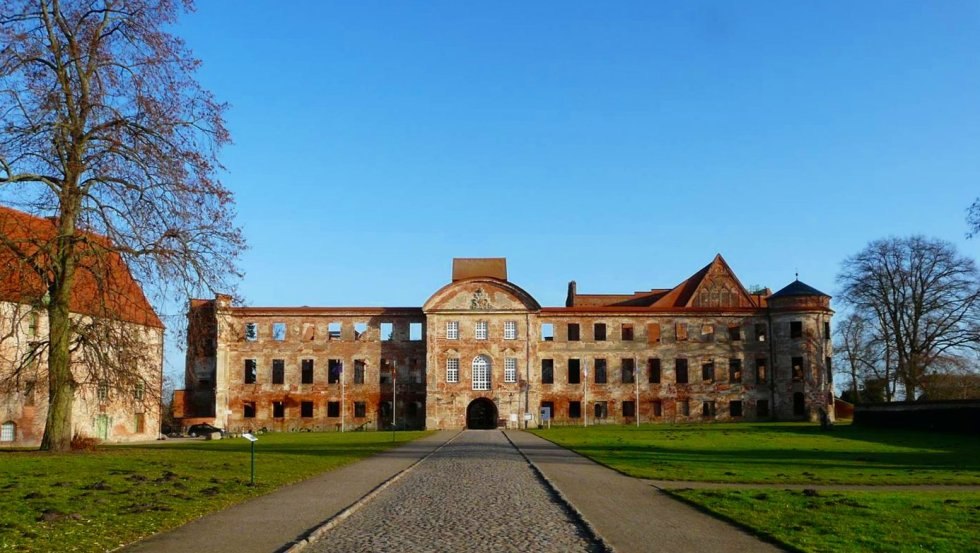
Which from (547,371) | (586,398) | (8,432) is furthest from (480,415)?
(8,432)

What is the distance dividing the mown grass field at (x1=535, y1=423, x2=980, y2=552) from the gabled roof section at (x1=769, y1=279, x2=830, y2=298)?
29.8 m

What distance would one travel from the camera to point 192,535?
44.5 ft

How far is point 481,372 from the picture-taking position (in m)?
74.4

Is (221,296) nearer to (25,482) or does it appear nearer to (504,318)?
(25,482)

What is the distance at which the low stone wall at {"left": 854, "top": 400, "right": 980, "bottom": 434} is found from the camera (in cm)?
5091

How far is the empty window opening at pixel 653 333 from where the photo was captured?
7725 centimetres

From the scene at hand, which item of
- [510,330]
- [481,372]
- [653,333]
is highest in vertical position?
[510,330]

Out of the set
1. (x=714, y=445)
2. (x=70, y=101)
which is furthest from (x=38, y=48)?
(x=714, y=445)

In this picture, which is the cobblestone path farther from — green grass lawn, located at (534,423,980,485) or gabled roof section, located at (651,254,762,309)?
gabled roof section, located at (651,254,762,309)

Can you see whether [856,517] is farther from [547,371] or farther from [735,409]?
[735,409]

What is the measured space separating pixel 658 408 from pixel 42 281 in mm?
56146

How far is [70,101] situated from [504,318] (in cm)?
4829

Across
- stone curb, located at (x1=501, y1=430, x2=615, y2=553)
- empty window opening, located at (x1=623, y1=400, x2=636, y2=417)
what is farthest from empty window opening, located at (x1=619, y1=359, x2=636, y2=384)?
stone curb, located at (x1=501, y1=430, x2=615, y2=553)

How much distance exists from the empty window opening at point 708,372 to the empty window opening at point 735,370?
1.40 m
